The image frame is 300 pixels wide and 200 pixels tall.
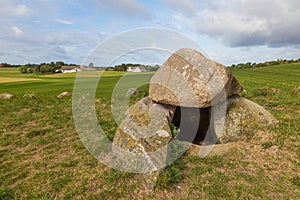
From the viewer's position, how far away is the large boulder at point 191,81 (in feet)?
18.1

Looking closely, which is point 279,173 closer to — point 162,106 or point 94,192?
point 162,106

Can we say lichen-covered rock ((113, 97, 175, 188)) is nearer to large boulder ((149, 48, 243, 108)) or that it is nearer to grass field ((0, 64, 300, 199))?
grass field ((0, 64, 300, 199))

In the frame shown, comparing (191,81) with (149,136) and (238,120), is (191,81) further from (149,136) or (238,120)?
(238,120)

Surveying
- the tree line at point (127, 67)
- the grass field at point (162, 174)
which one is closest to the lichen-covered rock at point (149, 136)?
the grass field at point (162, 174)

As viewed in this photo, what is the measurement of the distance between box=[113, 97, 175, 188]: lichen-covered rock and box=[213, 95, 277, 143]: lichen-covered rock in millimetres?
2005

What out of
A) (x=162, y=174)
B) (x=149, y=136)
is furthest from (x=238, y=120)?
(x=162, y=174)

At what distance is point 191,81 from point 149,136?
1981 millimetres

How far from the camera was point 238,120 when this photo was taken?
21.5 ft

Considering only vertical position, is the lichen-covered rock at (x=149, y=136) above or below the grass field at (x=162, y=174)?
above

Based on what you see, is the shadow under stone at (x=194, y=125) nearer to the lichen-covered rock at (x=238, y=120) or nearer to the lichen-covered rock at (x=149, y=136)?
the lichen-covered rock at (x=238, y=120)

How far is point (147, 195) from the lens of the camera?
4.11m

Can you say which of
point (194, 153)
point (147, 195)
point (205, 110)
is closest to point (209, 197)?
point (147, 195)

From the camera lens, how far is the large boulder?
5.52 m

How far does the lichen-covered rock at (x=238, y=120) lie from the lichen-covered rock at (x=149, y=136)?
2005mm
